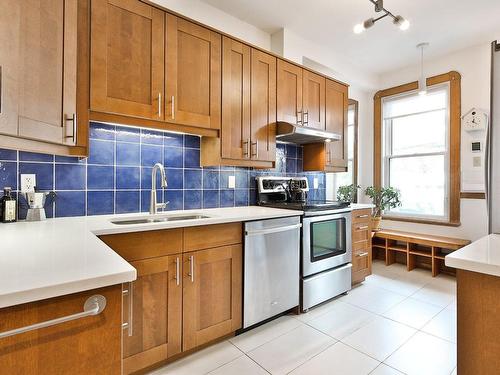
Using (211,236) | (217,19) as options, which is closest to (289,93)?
(217,19)

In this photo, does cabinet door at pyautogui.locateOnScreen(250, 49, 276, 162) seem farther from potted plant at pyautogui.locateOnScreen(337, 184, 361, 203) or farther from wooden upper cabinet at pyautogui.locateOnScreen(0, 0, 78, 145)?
potted plant at pyautogui.locateOnScreen(337, 184, 361, 203)

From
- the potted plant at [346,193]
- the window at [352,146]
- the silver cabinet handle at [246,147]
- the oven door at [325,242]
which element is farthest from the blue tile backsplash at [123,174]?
the window at [352,146]

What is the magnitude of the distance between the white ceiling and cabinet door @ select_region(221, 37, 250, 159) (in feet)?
2.05

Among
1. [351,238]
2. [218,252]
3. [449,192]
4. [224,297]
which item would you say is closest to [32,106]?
[218,252]

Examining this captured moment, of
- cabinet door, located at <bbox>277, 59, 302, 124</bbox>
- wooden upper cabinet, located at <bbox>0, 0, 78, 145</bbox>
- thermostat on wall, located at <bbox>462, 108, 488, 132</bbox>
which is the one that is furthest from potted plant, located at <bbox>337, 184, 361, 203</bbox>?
wooden upper cabinet, located at <bbox>0, 0, 78, 145</bbox>

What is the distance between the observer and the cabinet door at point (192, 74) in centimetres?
197

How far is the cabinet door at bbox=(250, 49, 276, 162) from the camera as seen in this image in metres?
2.50

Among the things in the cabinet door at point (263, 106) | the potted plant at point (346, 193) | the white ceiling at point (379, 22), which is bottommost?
the potted plant at point (346, 193)

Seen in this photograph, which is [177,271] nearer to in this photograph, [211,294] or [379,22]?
[211,294]

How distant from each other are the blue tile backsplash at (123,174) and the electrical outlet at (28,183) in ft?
0.09

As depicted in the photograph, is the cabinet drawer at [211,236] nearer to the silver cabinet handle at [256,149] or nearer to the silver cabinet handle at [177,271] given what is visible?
the silver cabinet handle at [177,271]

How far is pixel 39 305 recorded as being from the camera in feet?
2.18

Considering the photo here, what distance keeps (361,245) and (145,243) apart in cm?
245

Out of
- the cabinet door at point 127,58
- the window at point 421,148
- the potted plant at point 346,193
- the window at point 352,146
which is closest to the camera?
the cabinet door at point 127,58
